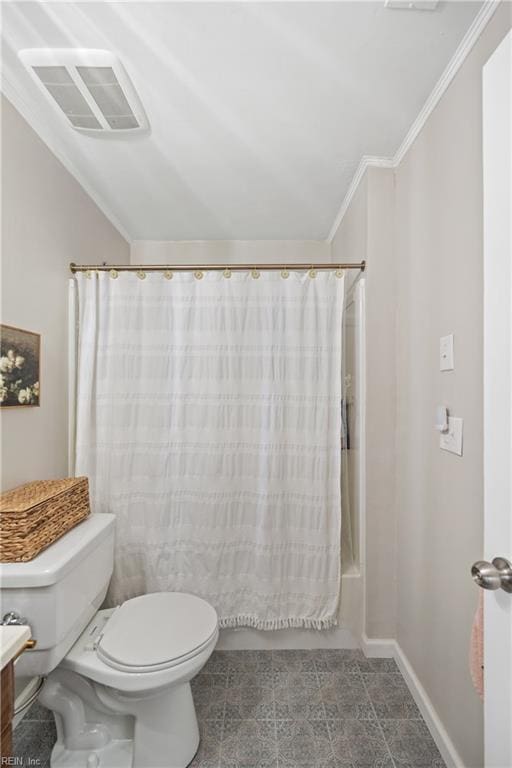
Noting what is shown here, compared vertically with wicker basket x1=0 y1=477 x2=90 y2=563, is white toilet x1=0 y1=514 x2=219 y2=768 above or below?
below

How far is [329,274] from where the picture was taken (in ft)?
6.48

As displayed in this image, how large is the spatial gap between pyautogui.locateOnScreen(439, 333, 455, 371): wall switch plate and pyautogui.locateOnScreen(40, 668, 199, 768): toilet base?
4.68 feet

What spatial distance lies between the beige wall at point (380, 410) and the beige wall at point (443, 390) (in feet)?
0.18

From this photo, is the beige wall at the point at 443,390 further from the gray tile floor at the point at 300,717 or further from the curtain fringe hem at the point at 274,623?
the curtain fringe hem at the point at 274,623

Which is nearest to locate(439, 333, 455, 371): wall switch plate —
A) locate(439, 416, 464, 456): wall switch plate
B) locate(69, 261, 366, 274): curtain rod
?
locate(439, 416, 464, 456): wall switch plate

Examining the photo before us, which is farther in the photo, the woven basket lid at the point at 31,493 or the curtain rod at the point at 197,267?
the curtain rod at the point at 197,267

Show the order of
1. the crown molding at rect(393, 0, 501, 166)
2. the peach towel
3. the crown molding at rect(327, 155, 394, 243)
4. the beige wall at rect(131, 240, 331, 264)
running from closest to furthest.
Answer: the peach towel, the crown molding at rect(393, 0, 501, 166), the crown molding at rect(327, 155, 394, 243), the beige wall at rect(131, 240, 331, 264)

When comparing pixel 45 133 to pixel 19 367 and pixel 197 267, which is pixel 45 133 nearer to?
pixel 197 267

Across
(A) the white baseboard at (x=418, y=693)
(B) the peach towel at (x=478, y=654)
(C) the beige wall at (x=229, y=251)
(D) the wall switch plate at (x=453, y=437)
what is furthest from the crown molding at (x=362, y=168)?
(A) the white baseboard at (x=418, y=693)

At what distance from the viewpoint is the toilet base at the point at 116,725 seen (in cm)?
137

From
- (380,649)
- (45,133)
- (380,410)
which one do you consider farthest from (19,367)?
(380,649)

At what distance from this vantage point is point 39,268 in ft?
5.67

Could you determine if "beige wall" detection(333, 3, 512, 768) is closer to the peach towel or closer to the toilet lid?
the peach towel

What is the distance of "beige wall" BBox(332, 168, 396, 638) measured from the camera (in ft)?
6.30
